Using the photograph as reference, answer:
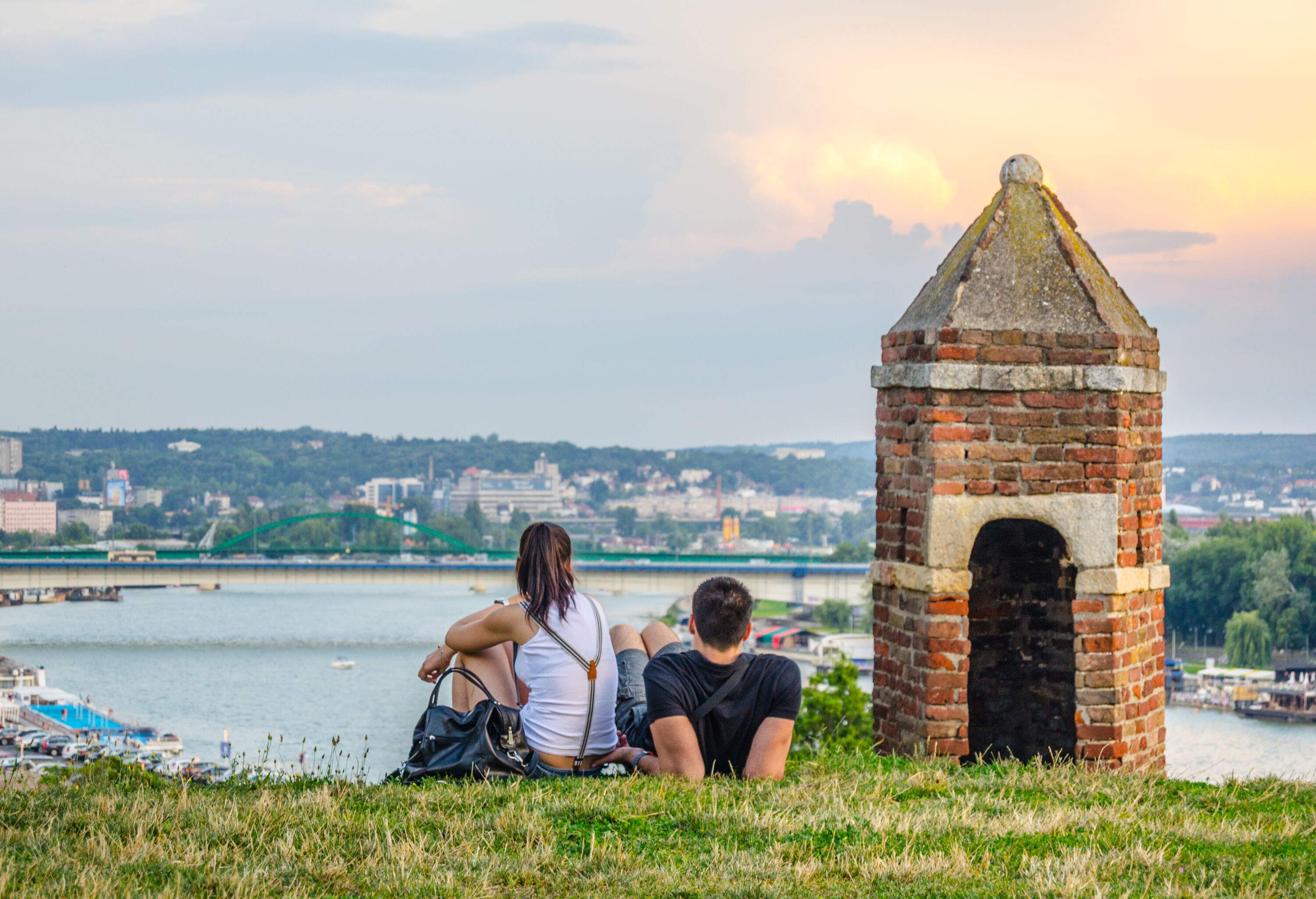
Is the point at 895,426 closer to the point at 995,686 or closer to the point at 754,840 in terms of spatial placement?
the point at 995,686

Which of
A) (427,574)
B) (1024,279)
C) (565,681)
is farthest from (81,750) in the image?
(427,574)

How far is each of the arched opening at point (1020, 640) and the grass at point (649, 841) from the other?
2.12 m

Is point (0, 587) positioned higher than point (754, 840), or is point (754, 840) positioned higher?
point (754, 840)

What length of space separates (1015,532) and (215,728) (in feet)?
116

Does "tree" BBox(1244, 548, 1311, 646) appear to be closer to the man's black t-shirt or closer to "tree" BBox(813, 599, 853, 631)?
"tree" BBox(813, 599, 853, 631)

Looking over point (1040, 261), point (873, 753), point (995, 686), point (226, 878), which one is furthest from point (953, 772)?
point (226, 878)

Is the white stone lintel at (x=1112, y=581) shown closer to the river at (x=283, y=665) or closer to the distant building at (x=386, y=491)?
the river at (x=283, y=665)

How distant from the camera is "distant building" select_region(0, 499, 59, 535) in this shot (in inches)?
2731

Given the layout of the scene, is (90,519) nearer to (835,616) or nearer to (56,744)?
(835,616)

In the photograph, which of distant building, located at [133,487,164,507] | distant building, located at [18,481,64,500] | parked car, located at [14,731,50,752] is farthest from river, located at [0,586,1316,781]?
distant building, located at [18,481,64,500]

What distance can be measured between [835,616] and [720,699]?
57605 millimetres

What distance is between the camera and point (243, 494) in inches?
3216

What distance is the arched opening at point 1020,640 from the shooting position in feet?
23.2

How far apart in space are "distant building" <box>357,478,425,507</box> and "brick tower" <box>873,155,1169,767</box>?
267 ft
